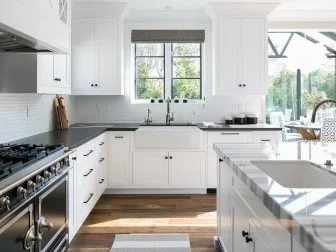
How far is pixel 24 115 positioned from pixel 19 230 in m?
2.05

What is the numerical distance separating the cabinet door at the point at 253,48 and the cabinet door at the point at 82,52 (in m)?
2.06

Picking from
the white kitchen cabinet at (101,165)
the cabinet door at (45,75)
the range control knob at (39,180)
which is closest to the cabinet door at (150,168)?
the white kitchen cabinet at (101,165)

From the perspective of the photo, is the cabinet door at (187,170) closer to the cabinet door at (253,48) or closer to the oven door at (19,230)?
the cabinet door at (253,48)

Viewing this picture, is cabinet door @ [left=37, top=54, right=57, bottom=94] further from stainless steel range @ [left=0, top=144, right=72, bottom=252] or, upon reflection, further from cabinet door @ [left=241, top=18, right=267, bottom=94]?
cabinet door @ [left=241, top=18, right=267, bottom=94]

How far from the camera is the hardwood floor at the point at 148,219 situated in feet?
11.0

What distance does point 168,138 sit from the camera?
482 cm

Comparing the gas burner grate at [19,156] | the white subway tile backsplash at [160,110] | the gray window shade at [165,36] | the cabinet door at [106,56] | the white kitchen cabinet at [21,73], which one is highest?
the gray window shade at [165,36]

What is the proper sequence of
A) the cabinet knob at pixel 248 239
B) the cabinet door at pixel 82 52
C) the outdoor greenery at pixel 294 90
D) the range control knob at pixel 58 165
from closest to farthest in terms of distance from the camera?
the cabinet knob at pixel 248 239 → the range control knob at pixel 58 165 → the cabinet door at pixel 82 52 → the outdoor greenery at pixel 294 90

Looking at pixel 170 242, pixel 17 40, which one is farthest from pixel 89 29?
pixel 170 242

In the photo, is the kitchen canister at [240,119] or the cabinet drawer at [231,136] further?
the kitchen canister at [240,119]

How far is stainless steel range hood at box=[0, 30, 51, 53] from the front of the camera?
2.37m

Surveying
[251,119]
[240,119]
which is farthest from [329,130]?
[240,119]

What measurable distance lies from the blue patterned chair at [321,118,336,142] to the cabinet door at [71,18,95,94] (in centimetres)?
333

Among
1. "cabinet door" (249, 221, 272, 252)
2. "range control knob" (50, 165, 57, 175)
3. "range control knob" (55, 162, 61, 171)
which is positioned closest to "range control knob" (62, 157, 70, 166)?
"range control knob" (55, 162, 61, 171)
